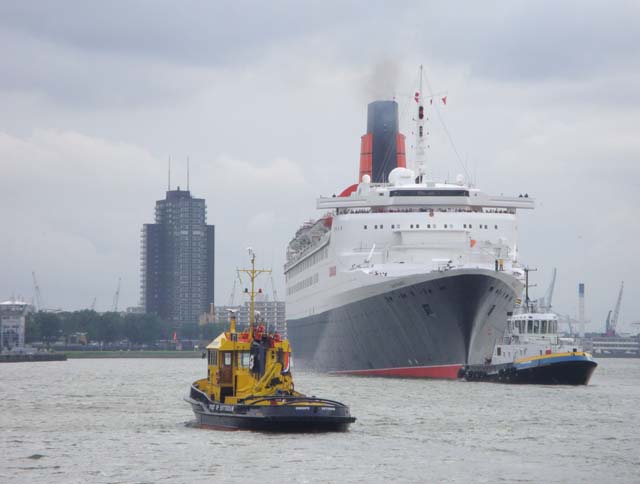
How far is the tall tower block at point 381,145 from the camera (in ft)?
367

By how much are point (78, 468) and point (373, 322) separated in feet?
143

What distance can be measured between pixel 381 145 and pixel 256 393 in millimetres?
67588

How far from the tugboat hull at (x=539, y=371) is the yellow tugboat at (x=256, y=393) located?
27872 mm

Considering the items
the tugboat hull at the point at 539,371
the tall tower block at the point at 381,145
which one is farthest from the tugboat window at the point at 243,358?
the tall tower block at the point at 381,145

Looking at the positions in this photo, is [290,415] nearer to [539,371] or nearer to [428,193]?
[539,371]

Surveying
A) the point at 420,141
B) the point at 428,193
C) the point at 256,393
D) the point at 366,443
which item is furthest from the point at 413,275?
the point at 366,443

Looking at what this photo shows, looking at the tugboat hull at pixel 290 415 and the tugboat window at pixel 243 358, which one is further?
the tugboat window at pixel 243 358

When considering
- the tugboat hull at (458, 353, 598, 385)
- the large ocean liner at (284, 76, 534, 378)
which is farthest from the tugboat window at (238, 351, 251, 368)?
the tugboat hull at (458, 353, 598, 385)

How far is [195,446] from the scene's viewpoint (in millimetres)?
44156

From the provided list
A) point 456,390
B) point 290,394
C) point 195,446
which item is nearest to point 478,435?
point 290,394

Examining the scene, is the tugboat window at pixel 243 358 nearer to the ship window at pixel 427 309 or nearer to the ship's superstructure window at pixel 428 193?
the ship window at pixel 427 309

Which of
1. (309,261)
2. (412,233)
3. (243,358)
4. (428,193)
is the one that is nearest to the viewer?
(243,358)

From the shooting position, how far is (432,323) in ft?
250

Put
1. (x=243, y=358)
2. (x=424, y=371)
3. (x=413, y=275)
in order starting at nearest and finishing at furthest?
(x=243, y=358)
(x=413, y=275)
(x=424, y=371)
